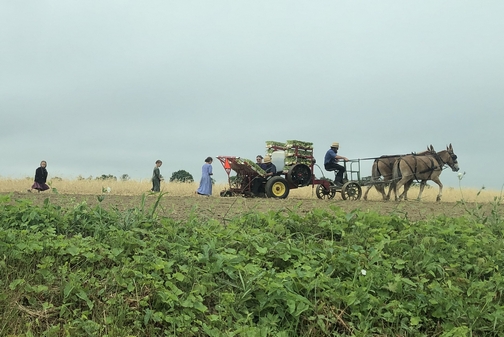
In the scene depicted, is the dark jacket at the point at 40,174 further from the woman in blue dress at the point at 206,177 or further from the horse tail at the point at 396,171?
the horse tail at the point at 396,171

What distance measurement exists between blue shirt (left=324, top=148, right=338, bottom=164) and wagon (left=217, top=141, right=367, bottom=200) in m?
0.61

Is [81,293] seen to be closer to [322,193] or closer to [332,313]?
[332,313]

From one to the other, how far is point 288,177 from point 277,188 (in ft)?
1.70

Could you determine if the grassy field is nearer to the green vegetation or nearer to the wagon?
the wagon

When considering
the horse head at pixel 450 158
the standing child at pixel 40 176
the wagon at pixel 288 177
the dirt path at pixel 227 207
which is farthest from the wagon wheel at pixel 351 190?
the standing child at pixel 40 176

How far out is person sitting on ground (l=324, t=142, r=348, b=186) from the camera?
16594mm

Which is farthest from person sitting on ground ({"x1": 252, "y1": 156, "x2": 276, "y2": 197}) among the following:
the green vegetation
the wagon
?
the green vegetation

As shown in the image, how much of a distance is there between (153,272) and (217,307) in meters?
0.68

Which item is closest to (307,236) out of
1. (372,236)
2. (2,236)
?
(372,236)

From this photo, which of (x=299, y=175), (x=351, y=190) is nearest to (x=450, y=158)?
(x=351, y=190)

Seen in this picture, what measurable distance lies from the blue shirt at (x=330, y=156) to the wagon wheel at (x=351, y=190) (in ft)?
3.24

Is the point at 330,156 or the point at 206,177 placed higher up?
the point at 330,156

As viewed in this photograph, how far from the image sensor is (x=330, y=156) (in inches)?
656

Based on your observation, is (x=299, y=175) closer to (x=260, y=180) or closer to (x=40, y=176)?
(x=260, y=180)
